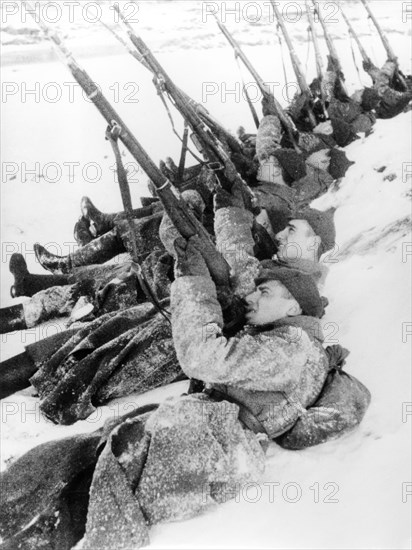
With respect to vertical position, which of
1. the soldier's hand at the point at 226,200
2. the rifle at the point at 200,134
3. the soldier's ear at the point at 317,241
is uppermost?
the rifle at the point at 200,134

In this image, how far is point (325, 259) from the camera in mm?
3029

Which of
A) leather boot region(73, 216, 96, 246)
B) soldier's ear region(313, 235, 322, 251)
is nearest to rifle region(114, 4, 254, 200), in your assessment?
soldier's ear region(313, 235, 322, 251)

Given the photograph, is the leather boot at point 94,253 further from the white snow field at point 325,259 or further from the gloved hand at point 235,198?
the gloved hand at point 235,198

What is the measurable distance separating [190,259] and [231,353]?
484 millimetres

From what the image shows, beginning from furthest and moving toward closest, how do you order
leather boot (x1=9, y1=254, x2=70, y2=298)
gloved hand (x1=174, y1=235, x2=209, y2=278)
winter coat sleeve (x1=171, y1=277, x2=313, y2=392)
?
1. leather boot (x1=9, y1=254, x2=70, y2=298)
2. gloved hand (x1=174, y1=235, x2=209, y2=278)
3. winter coat sleeve (x1=171, y1=277, x2=313, y2=392)

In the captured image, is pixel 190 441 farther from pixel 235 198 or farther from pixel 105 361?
pixel 235 198

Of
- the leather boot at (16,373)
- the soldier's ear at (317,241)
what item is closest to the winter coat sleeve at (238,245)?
the soldier's ear at (317,241)

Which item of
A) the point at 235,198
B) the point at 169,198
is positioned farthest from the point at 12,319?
the point at 235,198

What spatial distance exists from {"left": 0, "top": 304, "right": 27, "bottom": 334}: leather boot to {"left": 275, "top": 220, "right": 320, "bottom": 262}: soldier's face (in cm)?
160

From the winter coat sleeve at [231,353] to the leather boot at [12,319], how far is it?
1.48 m

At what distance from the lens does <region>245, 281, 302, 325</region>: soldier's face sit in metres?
1.98

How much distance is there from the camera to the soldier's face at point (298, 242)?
274 cm

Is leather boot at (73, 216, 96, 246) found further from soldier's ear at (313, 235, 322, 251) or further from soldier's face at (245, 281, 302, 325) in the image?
soldier's face at (245, 281, 302, 325)

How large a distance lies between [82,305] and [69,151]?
145 inches
